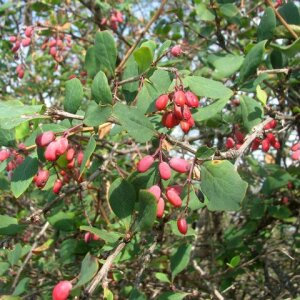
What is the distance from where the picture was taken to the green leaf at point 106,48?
1158 millimetres

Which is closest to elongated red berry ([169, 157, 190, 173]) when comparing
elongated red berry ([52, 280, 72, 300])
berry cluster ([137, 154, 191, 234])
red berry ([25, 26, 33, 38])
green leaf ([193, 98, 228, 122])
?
berry cluster ([137, 154, 191, 234])

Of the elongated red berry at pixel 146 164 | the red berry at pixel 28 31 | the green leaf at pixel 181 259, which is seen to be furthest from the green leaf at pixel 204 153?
the red berry at pixel 28 31

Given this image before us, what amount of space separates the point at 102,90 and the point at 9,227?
0.53 metres

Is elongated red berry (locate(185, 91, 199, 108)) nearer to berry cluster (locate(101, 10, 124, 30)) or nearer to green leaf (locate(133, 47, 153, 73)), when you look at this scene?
green leaf (locate(133, 47, 153, 73))

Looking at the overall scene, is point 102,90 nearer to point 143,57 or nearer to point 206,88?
point 143,57

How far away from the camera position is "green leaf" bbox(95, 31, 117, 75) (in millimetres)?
1158

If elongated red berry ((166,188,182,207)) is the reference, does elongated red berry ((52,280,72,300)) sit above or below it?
below

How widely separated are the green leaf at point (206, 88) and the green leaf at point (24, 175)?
1.46ft

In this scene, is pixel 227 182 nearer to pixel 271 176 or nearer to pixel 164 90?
pixel 164 90

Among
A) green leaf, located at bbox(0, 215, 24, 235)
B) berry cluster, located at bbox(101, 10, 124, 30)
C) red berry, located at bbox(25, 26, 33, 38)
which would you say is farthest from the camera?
berry cluster, located at bbox(101, 10, 124, 30)

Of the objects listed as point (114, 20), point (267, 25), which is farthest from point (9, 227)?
point (114, 20)

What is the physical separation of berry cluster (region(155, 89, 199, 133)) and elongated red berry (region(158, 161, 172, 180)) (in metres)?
0.11

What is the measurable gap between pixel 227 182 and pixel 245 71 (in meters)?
0.51

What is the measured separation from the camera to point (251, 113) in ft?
4.58
